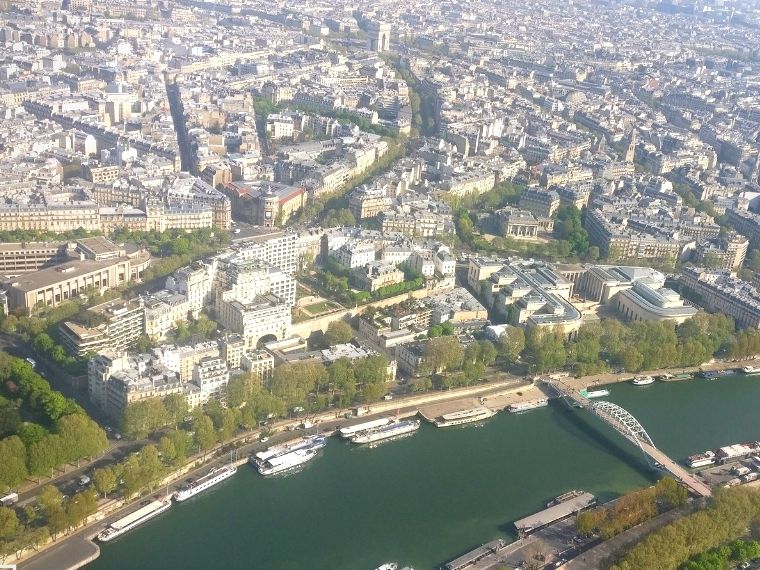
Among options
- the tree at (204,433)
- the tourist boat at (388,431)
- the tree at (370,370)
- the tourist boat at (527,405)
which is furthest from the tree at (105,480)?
the tourist boat at (527,405)

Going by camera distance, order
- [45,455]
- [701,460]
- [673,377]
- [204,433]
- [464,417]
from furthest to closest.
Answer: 1. [673,377]
2. [464,417]
3. [701,460]
4. [204,433]
5. [45,455]

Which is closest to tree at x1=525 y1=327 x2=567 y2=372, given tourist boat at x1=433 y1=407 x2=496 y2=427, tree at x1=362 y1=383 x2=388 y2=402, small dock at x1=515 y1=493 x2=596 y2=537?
tourist boat at x1=433 y1=407 x2=496 y2=427

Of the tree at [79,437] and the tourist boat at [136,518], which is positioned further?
the tree at [79,437]

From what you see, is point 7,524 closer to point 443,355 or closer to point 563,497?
point 563,497

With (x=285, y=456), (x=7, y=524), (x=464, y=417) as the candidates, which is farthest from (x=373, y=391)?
(x=7, y=524)

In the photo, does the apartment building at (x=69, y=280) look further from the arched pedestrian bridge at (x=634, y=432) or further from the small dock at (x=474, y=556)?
the small dock at (x=474, y=556)
